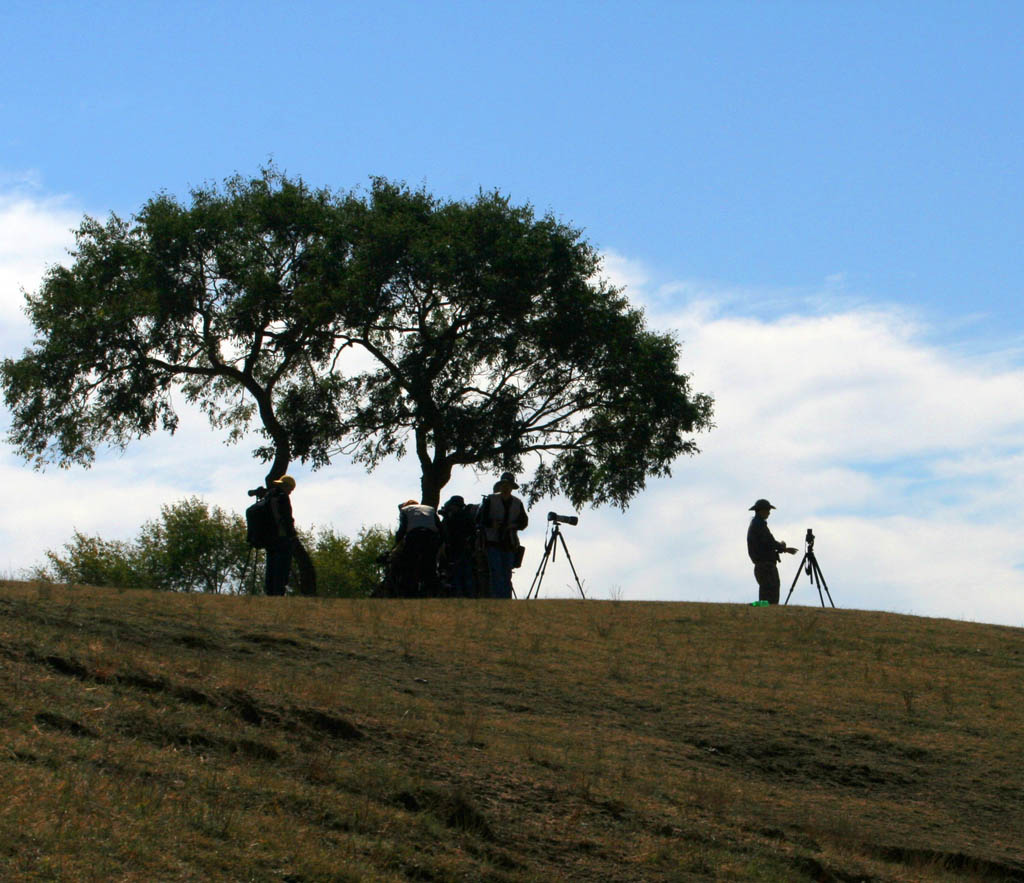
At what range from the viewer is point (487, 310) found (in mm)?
38750

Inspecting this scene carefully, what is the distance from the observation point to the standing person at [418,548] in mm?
21734

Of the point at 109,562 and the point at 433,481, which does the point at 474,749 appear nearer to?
the point at 433,481

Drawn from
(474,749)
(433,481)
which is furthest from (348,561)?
(474,749)

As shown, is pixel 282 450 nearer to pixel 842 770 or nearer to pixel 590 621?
pixel 590 621

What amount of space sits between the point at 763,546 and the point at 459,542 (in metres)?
4.96

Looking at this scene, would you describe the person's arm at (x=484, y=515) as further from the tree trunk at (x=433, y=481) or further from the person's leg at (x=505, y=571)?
the tree trunk at (x=433, y=481)

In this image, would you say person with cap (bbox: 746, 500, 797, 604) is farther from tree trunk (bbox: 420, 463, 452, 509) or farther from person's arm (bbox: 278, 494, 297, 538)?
tree trunk (bbox: 420, 463, 452, 509)

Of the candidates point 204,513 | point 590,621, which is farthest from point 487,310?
point 204,513

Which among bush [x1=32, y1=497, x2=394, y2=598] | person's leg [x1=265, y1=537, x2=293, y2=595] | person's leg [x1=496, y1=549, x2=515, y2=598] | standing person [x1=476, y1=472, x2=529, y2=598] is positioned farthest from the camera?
bush [x1=32, y1=497, x2=394, y2=598]

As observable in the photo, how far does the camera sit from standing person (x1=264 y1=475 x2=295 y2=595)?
2100cm

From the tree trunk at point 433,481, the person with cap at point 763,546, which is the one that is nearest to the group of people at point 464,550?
the person with cap at point 763,546

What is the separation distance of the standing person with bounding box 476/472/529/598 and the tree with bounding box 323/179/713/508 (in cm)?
1605

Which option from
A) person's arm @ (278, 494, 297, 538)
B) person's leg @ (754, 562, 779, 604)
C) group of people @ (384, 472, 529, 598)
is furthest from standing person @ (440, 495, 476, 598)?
person's leg @ (754, 562, 779, 604)

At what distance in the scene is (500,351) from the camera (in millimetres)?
39188
